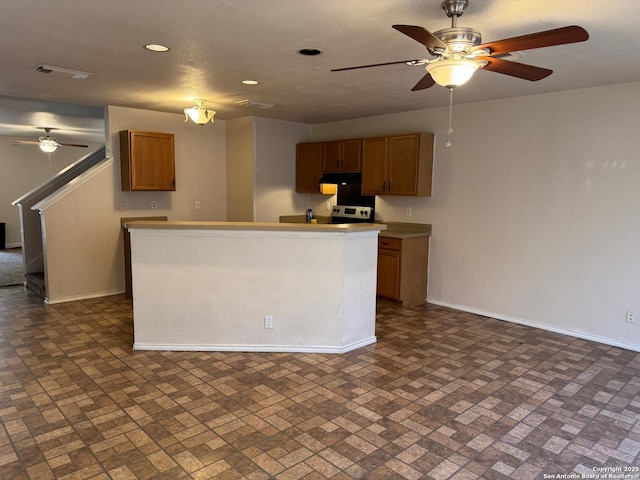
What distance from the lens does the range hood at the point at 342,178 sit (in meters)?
6.22

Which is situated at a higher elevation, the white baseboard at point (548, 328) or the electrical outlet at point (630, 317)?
the electrical outlet at point (630, 317)

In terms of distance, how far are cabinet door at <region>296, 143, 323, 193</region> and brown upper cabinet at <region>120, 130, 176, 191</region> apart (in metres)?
1.88

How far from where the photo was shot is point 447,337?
4344 millimetres

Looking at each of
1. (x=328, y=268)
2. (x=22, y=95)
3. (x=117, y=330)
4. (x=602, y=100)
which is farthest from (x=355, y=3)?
(x=22, y=95)

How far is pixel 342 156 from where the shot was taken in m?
6.18

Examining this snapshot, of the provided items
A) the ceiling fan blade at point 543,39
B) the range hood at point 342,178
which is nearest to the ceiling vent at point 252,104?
the range hood at point 342,178

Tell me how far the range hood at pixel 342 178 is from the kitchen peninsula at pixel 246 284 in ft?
7.95

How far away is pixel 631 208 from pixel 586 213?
370 mm

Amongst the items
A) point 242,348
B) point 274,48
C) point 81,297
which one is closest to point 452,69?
point 274,48

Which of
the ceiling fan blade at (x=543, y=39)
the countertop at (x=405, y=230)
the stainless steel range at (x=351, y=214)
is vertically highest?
the ceiling fan blade at (x=543, y=39)

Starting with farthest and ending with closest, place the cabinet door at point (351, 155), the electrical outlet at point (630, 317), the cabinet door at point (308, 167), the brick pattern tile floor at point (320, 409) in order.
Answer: the cabinet door at point (308, 167) < the cabinet door at point (351, 155) < the electrical outlet at point (630, 317) < the brick pattern tile floor at point (320, 409)

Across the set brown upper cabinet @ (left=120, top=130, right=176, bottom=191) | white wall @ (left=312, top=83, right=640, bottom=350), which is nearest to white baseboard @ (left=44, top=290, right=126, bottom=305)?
brown upper cabinet @ (left=120, top=130, right=176, bottom=191)

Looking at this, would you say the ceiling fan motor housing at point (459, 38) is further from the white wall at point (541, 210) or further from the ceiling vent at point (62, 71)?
the ceiling vent at point (62, 71)

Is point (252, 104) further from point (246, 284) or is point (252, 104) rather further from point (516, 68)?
point (516, 68)
